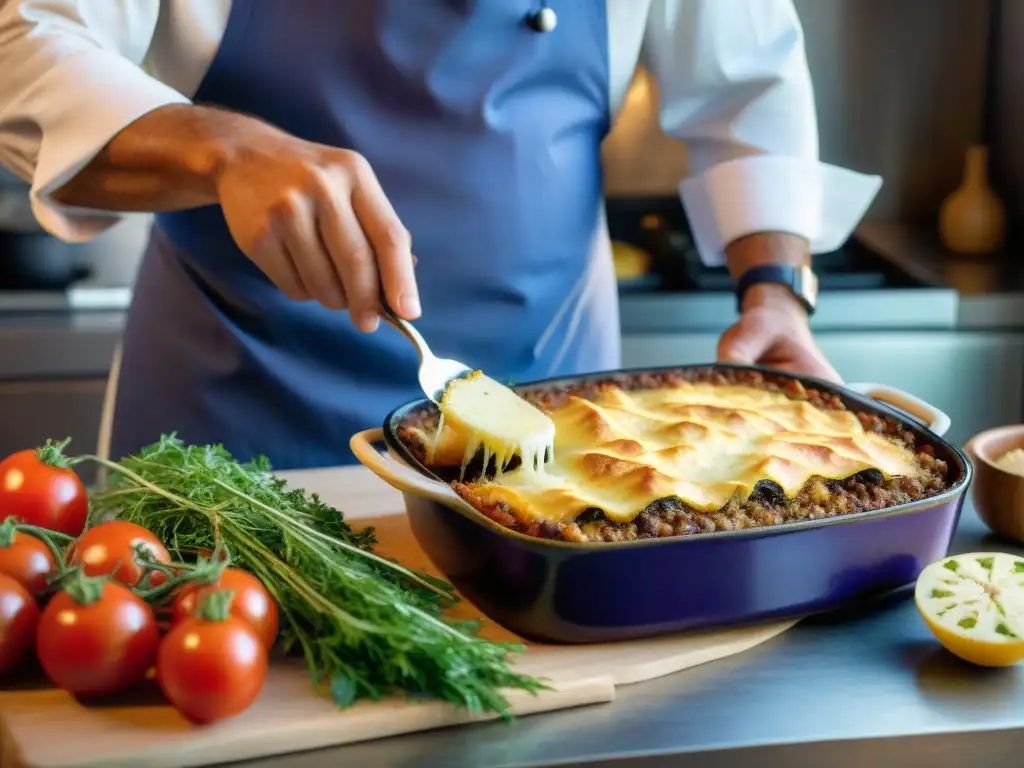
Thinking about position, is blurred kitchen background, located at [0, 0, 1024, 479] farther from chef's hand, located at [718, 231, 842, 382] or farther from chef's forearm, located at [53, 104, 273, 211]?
chef's forearm, located at [53, 104, 273, 211]

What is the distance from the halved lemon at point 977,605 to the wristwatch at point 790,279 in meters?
0.55

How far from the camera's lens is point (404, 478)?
90 centimetres

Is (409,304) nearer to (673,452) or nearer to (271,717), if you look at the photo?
(673,452)

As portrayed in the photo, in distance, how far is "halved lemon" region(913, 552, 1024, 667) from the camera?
85cm

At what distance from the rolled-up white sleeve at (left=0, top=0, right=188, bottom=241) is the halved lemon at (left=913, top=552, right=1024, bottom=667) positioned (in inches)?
29.9

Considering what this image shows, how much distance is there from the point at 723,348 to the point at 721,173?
0.30 m

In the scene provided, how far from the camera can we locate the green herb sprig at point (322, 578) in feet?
2.60

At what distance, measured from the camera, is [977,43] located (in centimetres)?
272

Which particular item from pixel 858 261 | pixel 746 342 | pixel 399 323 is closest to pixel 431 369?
pixel 399 323

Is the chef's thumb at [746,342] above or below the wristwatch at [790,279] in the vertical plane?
below

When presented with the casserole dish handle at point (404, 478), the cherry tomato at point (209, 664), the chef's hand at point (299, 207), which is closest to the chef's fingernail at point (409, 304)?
the chef's hand at point (299, 207)

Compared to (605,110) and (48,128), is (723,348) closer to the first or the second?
(605,110)

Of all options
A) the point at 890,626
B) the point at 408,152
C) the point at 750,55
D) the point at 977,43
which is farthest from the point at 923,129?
the point at 890,626

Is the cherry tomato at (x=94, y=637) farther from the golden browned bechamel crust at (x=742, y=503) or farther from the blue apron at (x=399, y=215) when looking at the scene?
the blue apron at (x=399, y=215)
